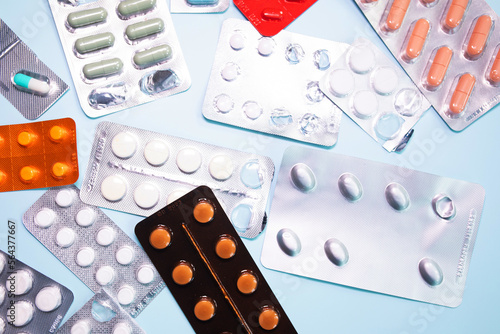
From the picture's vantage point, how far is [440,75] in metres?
1.46

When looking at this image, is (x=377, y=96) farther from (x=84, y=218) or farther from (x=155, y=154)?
(x=84, y=218)

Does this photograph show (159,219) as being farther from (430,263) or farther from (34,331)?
(430,263)

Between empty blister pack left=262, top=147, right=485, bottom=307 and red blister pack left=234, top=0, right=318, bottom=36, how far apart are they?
1.43 feet

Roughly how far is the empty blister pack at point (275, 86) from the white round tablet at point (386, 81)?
0.15 m

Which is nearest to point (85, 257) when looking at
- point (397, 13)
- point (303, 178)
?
point (303, 178)

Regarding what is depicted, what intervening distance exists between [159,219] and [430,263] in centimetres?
93

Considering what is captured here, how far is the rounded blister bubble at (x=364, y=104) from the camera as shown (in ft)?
4.85

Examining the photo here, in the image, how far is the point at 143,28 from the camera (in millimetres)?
1479

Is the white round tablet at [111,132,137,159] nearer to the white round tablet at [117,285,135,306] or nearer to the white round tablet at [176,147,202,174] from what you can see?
the white round tablet at [176,147,202,174]

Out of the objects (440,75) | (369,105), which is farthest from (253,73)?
(440,75)

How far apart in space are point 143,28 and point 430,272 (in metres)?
1.28

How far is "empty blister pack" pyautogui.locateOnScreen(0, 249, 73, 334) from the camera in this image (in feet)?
4.75

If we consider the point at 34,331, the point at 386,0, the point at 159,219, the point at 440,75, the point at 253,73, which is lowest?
the point at 34,331

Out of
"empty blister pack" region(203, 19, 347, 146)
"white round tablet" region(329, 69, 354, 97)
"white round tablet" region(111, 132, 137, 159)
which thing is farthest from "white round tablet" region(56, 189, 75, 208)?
"white round tablet" region(329, 69, 354, 97)
